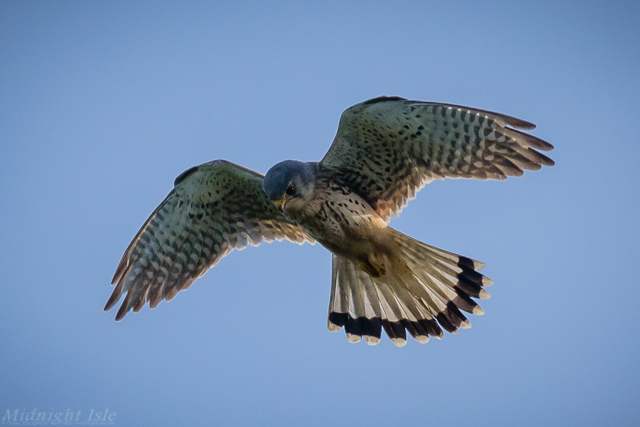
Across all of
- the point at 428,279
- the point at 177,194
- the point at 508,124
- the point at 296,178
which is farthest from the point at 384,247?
the point at 177,194

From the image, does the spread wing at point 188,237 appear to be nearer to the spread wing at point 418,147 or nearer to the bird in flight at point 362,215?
the bird in flight at point 362,215

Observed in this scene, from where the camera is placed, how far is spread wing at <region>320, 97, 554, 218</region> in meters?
5.96

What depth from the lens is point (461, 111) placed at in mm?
6012

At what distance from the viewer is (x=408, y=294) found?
6547mm

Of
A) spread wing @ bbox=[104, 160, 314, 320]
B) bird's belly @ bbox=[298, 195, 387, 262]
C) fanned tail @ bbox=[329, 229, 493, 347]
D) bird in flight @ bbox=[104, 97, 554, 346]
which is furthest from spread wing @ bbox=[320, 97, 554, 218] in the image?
spread wing @ bbox=[104, 160, 314, 320]

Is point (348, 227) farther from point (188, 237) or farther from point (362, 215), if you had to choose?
point (188, 237)

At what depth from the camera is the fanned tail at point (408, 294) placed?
21.0ft

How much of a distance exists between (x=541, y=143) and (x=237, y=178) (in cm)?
266

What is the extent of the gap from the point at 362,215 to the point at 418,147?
0.76 meters

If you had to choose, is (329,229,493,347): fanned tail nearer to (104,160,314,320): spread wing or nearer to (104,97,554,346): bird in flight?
(104,97,554,346): bird in flight

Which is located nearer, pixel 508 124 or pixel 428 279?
pixel 508 124

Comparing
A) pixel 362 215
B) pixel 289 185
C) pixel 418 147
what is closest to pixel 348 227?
pixel 362 215

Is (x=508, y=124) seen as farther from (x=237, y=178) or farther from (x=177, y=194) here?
(x=177, y=194)

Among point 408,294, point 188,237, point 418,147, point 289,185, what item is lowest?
point 408,294
